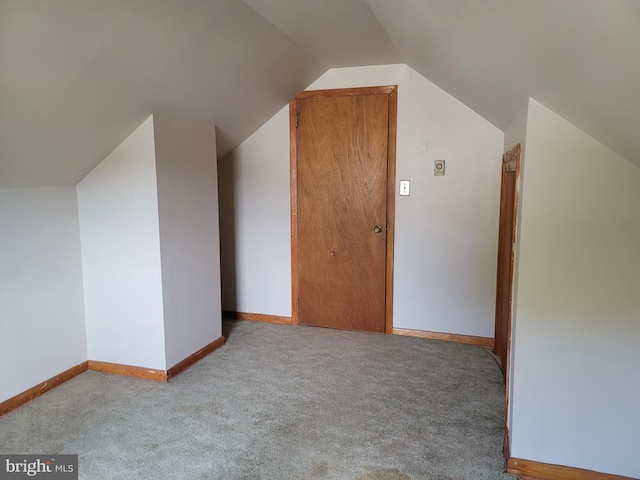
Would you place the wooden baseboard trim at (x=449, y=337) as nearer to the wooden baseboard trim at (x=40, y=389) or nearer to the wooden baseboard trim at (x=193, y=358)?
the wooden baseboard trim at (x=193, y=358)

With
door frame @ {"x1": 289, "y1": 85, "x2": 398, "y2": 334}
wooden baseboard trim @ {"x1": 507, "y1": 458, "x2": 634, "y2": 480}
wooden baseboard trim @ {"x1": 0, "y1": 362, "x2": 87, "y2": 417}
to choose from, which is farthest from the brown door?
wooden baseboard trim @ {"x1": 0, "y1": 362, "x2": 87, "y2": 417}

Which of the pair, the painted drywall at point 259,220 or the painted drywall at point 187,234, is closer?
the painted drywall at point 187,234

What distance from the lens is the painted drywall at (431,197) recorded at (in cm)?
326

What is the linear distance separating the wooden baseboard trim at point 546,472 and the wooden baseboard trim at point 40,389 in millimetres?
2565

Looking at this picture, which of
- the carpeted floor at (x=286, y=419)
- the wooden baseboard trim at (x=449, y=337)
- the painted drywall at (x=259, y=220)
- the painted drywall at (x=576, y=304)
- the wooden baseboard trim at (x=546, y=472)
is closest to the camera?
the painted drywall at (x=576, y=304)

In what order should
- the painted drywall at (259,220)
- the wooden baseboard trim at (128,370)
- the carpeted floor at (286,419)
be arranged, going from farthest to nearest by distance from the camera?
the painted drywall at (259,220) → the wooden baseboard trim at (128,370) → the carpeted floor at (286,419)

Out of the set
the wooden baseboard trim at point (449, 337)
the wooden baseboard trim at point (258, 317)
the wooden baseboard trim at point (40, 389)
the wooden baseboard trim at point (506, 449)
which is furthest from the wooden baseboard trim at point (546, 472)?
the wooden baseboard trim at point (40, 389)

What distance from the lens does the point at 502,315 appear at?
313cm

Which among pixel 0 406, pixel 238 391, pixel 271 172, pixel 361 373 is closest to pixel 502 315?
pixel 361 373

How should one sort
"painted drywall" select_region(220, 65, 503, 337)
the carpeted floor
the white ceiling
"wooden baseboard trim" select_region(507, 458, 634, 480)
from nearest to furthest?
the white ceiling → "wooden baseboard trim" select_region(507, 458, 634, 480) → the carpeted floor → "painted drywall" select_region(220, 65, 503, 337)

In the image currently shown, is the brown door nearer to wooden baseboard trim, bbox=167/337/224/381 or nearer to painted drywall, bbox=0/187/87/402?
wooden baseboard trim, bbox=167/337/224/381

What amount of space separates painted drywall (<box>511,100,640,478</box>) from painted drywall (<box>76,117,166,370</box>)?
2.06m

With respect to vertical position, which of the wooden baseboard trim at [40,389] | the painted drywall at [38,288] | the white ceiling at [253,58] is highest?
the white ceiling at [253,58]

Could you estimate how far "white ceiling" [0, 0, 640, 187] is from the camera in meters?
1.11
